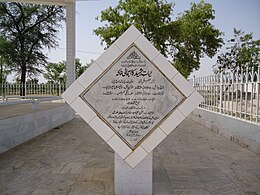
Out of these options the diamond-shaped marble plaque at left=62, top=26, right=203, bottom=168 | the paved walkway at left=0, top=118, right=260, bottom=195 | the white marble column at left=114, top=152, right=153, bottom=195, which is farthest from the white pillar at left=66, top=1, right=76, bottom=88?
the white marble column at left=114, top=152, right=153, bottom=195

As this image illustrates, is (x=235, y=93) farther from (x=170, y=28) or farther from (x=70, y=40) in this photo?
(x=170, y=28)

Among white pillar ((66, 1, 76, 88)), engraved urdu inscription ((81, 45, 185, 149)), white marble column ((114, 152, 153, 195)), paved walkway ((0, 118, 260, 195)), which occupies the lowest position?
paved walkway ((0, 118, 260, 195))

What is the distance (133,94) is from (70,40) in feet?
26.8

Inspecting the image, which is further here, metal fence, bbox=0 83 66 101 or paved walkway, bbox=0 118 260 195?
metal fence, bbox=0 83 66 101

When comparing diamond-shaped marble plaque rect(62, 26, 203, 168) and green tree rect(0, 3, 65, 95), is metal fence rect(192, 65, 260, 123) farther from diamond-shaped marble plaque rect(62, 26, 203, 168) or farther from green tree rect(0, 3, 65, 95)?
green tree rect(0, 3, 65, 95)

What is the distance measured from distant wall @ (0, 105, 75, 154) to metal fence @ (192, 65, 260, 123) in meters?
5.16

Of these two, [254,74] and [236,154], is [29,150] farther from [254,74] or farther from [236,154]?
[254,74]

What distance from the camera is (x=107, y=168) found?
415cm

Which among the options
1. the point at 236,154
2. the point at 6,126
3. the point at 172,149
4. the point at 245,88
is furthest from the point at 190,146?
the point at 6,126

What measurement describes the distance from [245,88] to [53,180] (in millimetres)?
4613

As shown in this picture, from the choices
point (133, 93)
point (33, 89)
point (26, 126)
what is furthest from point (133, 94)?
point (33, 89)

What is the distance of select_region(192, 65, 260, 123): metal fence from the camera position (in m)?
5.54

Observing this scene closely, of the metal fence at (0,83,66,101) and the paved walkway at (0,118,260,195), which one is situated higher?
the metal fence at (0,83,66,101)

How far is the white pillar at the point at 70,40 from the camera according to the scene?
1028cm
